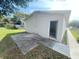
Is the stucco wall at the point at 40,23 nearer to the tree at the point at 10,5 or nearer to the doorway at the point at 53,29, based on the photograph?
the doorway at the point at 53,29

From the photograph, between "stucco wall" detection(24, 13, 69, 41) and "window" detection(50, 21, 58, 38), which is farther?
"window" detection(50, 21, 58, 38)

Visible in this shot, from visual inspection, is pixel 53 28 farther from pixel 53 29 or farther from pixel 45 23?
pixel 45 23

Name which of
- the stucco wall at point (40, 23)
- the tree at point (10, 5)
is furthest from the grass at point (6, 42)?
the tree at point (10, 5)

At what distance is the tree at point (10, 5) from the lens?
9.26ft

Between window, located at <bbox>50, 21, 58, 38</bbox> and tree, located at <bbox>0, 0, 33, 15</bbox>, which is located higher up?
tree, located at <bbox>0, 0, 33, 15</bbox>

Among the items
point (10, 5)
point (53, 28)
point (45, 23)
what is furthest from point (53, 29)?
point (10, 5)

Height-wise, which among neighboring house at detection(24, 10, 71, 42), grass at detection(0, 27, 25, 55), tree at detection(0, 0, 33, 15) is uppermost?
tree at detection(0, 0, 33, 15)

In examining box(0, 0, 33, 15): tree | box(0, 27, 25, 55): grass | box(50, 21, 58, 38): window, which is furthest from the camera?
box(50, 21, 58, 38): window

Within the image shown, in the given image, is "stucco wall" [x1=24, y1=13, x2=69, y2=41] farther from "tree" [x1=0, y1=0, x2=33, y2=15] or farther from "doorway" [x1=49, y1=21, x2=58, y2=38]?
"tree" [x1=0, y1=0, x2=33, y2=15]

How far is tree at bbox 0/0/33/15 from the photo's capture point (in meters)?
2.82

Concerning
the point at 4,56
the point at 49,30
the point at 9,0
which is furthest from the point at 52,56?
the point at 49,30

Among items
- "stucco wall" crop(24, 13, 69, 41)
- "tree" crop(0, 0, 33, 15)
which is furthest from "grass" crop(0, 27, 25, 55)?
"tree" crop(0, 0, 33, 15)

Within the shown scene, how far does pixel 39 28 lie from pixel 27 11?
102cm

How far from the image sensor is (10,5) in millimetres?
2867
